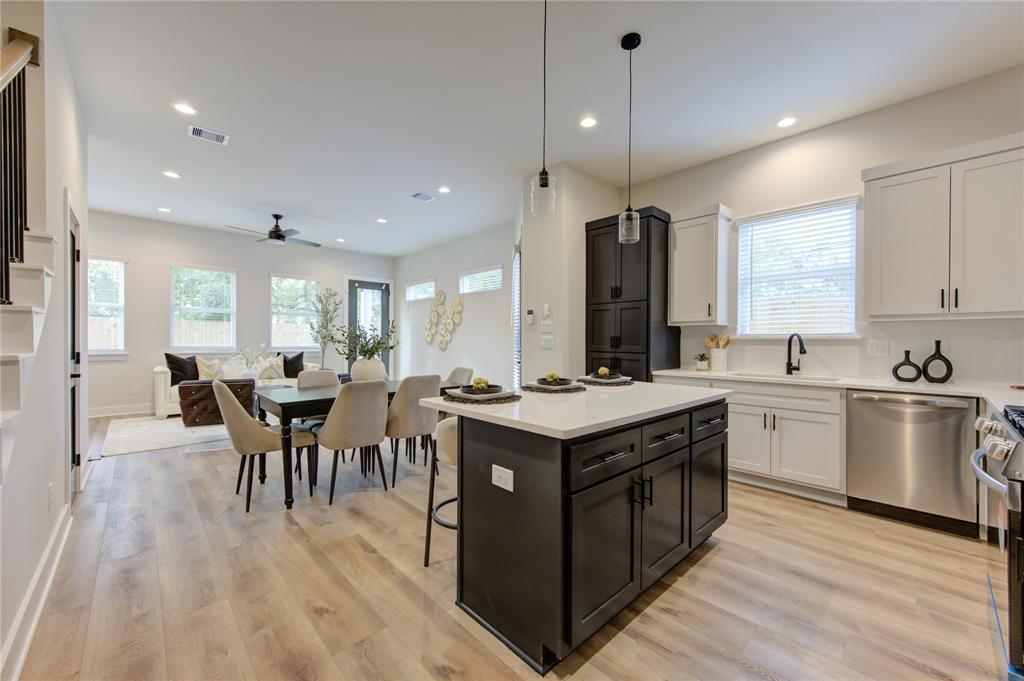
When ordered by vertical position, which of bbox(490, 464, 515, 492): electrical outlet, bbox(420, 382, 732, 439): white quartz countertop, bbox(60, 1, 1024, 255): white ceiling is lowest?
bbox(490, 464, 515, 492): electrical outlet

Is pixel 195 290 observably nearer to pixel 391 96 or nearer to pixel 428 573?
pixel 391 96

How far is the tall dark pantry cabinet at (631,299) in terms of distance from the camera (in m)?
4.04

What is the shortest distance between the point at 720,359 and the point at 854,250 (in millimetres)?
1365

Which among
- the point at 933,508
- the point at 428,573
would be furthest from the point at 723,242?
the point at 428,573

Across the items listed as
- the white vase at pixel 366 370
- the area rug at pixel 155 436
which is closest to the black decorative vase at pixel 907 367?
the white vase at pixel 366 370

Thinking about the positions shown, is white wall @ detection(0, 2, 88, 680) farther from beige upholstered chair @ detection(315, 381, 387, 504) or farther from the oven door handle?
the oven door handle

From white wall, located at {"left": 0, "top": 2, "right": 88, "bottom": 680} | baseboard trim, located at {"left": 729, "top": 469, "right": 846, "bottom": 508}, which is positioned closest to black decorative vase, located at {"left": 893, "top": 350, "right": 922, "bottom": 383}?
baseboard trim, located at {"left": 729, "top": 469, "right": 846, "bottom": 508}

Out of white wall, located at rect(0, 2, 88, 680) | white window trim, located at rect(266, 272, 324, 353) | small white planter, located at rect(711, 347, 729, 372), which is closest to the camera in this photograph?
white wall, located at rect(0, 2, 88, 680)

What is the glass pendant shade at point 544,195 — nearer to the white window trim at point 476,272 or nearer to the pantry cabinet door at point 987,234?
the pantry cabinet door at point 987,234

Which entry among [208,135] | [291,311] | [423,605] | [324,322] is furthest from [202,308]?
[423,605]

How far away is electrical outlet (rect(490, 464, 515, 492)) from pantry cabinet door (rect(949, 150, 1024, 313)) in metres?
3.25

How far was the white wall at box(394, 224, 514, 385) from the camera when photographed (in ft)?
22.2

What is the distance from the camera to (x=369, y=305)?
359 inches

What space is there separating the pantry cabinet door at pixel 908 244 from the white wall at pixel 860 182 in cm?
34
